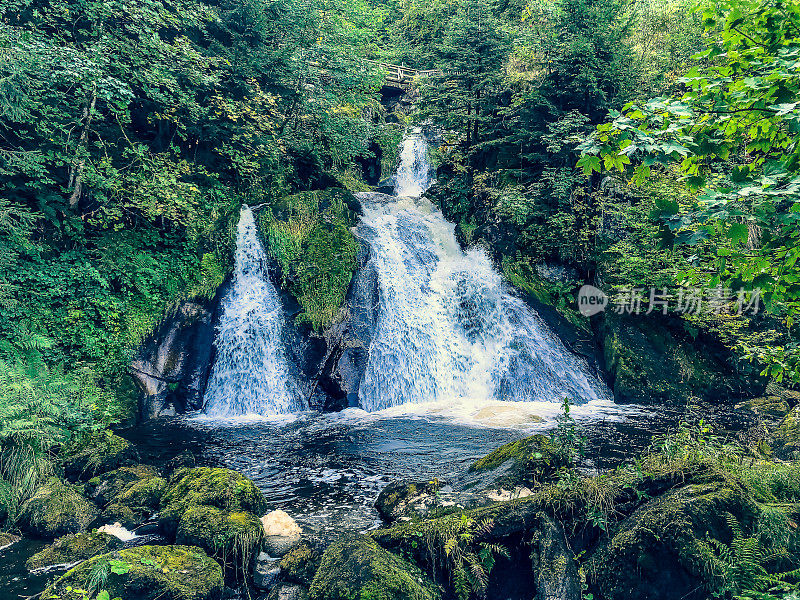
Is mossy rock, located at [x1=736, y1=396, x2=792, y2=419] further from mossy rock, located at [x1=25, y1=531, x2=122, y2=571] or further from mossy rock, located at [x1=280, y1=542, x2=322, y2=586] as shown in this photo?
mossy rock, located at [x1=25, y1=531, x2=122, y2=571]

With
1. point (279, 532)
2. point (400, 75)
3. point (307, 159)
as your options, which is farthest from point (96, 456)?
point (400, 75)

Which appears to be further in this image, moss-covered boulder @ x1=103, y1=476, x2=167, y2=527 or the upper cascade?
the upper cascade

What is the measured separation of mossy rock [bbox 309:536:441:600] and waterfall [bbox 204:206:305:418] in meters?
8.05

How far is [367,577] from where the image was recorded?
14.0 ft

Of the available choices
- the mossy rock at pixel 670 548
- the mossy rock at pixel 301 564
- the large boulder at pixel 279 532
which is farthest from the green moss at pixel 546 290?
the mossy rock at pixel 301 564

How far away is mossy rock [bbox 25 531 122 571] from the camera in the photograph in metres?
5.32

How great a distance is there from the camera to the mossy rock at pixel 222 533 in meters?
5.20

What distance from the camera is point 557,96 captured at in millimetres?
16031

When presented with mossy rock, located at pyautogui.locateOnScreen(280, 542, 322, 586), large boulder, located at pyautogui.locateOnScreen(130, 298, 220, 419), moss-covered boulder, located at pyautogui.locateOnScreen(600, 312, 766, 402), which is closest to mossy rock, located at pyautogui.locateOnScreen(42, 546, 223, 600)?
mossy rock, located at pyautogui.locateOnScreen(280, 542, 322, 586)

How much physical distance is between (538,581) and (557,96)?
1604 cm

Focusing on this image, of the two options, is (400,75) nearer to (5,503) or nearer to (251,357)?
(251,357)

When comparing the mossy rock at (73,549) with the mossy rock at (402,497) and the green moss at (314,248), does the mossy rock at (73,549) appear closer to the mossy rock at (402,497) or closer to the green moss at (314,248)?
the mossy rock at (402,497)

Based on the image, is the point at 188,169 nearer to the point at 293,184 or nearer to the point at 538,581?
the point at 293,184

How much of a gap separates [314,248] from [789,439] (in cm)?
1219
